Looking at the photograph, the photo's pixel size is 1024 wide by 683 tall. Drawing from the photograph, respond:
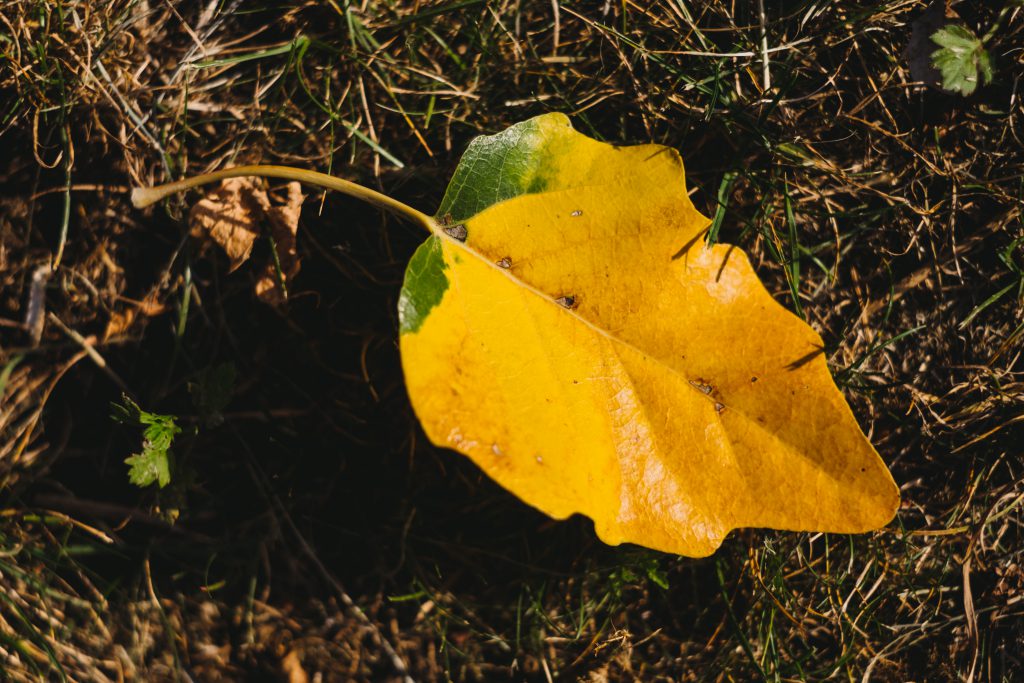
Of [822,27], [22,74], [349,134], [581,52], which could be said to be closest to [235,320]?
[349,134]

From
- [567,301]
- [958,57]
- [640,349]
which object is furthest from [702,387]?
[958,57]

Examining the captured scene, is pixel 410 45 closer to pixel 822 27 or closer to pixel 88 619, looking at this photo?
pixel 822 27

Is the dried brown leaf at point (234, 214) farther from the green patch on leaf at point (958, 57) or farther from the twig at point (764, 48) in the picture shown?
the green patch on leaf at point (958, 57)

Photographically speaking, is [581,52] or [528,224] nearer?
[528,224]

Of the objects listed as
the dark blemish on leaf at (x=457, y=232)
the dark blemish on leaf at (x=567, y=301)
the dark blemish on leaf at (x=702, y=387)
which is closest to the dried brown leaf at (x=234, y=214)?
the dark blemish on leaf at (x=457, y=232)

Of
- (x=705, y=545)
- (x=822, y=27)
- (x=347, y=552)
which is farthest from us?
(x=347, y=552)

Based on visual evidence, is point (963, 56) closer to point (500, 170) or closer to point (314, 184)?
point (500, 170)

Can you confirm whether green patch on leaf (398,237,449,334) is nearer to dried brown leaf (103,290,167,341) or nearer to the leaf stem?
the leaf stem
